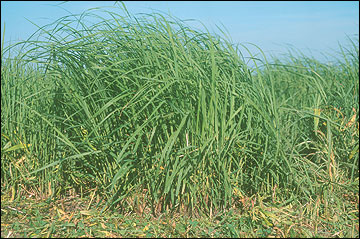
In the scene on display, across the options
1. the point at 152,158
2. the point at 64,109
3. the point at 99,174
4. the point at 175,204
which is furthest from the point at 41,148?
the point at 175,204

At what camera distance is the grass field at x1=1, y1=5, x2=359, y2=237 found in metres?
2.20

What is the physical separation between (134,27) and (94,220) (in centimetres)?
130

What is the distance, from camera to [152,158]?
2.30m

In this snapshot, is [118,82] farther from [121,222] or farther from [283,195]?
[283,195]

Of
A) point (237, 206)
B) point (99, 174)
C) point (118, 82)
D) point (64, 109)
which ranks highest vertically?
point (118, 82)

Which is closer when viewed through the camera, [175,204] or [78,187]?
[175,204]

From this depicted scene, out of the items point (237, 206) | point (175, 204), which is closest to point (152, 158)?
point (175, 204)

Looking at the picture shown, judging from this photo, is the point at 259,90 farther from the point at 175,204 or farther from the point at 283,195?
the point at 175,204

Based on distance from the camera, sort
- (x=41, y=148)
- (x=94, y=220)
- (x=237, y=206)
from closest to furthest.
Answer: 1. (x=94, y=220)
2. (x=237, y=206)
3. (x=41, y=148)

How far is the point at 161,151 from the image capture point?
2.30 meters

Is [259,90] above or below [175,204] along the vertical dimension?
above

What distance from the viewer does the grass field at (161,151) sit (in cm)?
220

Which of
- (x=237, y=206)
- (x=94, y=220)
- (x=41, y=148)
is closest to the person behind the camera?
(x=94, y=220)

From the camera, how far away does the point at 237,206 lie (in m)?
2.44
